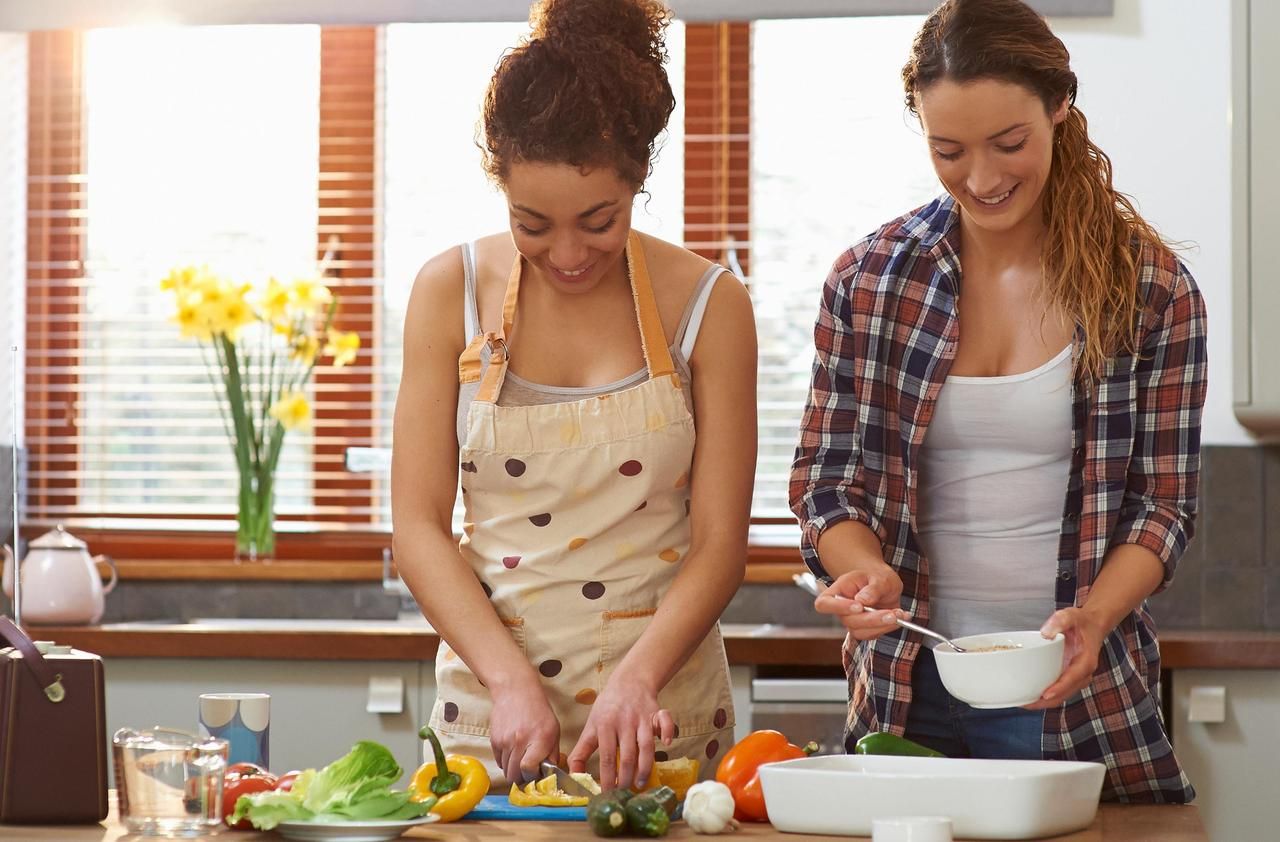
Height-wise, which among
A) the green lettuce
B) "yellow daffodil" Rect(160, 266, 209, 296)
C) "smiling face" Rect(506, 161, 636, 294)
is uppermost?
"yellow daffodil" Rect(160, 266, 209, 296)

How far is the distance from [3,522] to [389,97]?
1334 mm

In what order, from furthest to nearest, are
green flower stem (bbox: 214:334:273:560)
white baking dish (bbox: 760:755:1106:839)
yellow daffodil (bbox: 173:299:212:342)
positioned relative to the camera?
green flower stem (bbox: 214:334:273:560), yellow daffodil (bbox: 173:299:212:342), white baking dish (bbox: 760:755:1106:839)

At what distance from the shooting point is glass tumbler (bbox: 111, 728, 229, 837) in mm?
1347

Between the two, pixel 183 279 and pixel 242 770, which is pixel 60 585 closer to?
pixel 183 279

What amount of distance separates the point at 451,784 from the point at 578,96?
0.69m

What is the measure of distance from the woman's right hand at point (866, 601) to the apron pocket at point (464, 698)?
1.17 feet

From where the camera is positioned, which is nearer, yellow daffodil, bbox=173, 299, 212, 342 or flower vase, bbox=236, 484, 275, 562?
yellow daffodil, bbox=173, 299, 212, 342

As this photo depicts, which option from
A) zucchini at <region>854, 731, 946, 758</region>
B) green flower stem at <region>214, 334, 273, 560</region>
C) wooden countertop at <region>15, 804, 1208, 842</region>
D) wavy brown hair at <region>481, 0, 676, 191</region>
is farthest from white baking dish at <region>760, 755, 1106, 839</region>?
green flower stem at <region>214, 334, 273, 560</region>

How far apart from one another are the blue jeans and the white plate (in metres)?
0.65

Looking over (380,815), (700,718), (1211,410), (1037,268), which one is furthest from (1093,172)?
(1211,410)

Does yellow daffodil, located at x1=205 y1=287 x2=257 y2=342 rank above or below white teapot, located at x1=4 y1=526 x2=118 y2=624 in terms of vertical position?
above

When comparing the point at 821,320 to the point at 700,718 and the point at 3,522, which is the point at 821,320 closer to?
the point at 700,718

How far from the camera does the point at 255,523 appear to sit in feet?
11.4

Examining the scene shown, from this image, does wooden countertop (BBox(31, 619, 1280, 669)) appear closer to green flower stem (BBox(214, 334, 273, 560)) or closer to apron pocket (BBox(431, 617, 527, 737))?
green flower stem (BBox(214, 334, 273, 560))
